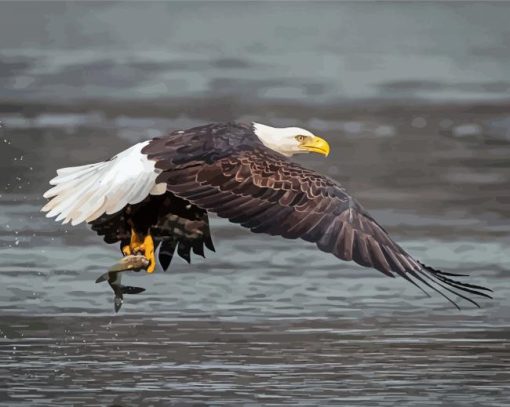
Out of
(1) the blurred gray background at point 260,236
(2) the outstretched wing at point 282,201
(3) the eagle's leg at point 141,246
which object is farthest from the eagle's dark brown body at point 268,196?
(1) the blurred gray background at point 260,236

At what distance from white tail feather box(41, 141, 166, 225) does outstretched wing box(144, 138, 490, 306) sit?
0.08 meters

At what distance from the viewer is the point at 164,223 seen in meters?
7.66

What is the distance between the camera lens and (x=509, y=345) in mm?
7988

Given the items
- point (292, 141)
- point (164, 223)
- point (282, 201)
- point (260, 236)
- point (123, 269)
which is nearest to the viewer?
point (282, 201)

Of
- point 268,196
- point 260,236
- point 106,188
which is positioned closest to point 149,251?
point 106,188

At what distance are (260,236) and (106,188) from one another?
3450 mm

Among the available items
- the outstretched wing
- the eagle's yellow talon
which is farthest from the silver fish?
the outstretched wing

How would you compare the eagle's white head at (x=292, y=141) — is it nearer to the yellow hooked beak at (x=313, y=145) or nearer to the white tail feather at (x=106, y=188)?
the yellow hooked beak at (x=313, y=145)

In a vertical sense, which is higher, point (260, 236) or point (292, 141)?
point (292, 141)

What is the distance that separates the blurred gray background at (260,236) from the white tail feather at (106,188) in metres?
0.69

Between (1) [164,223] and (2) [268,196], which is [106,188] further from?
(2) [268,196]

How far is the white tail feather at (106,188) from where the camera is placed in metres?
7.17

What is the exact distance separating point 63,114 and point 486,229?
541 centimetres

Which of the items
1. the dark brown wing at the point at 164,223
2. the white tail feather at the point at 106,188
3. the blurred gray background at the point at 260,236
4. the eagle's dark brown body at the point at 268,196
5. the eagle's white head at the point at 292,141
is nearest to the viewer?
the eagle's dark brown body at the point at 268,196
